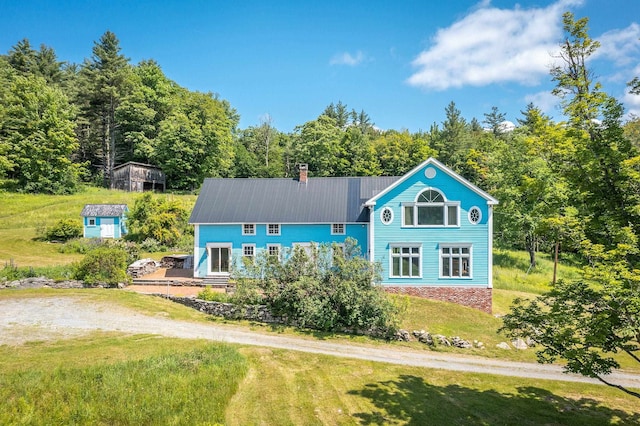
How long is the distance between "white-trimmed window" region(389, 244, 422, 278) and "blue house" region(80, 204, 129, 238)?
26.1 m

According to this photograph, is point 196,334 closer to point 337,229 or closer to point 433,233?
point 337,229

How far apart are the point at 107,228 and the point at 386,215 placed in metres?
26.9

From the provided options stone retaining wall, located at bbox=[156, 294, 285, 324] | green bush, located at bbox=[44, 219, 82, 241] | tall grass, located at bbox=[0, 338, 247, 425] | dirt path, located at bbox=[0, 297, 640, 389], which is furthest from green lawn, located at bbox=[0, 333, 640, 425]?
green bush, located at bbox=[44, 219, 82, 241]

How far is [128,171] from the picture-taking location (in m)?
52.6

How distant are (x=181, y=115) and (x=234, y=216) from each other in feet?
113

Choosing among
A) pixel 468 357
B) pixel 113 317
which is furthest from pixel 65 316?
pixel 468 357

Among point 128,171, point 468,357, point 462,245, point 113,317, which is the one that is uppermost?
point 128,171

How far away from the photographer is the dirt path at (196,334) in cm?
1522

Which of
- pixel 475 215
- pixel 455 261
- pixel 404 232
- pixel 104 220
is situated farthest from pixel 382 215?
pixel 104 220

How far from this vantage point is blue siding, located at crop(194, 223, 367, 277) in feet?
88.0

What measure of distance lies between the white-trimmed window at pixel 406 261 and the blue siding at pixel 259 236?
2801 mm

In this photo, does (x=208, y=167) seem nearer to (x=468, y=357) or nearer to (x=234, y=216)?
(x=234, y=216)

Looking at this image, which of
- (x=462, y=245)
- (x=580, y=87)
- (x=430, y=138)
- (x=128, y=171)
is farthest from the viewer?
(x=430, y=138)

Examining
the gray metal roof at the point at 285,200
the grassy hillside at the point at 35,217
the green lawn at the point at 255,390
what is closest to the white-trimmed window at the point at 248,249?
the gray metal roof at the point at 285,200
